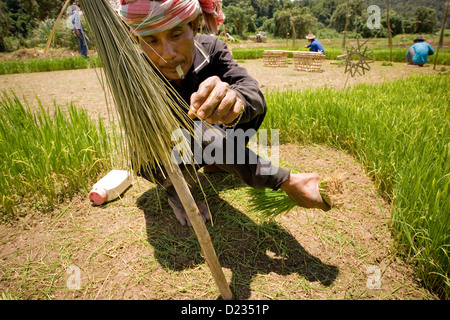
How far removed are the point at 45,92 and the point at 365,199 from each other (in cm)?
612

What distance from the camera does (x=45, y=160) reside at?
1587mm

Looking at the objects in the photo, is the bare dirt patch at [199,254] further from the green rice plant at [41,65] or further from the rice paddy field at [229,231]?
the green rice plant at [41,65]

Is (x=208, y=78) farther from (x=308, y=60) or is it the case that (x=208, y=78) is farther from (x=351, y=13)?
(x=351, y=13)

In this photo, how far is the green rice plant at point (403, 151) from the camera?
1.06 metres

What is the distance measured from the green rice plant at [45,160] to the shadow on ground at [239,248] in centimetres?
56

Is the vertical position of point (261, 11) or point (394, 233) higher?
point (261, 11)

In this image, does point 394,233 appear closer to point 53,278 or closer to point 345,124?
point 345,124

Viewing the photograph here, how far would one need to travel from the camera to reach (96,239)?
1342 mm

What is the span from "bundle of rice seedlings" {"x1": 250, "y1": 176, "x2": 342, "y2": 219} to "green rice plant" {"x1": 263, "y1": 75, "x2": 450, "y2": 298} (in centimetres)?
33

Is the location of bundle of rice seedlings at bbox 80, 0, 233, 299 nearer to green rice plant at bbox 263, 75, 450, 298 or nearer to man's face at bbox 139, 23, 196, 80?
man's face at bbox 139, 23, 196, 80

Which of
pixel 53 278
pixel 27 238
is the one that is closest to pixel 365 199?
pixel 53 278

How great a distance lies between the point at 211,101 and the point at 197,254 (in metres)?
0.85

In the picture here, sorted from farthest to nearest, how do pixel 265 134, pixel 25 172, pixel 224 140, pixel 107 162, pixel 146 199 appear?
1. pixel 265 134
2. pixel 107 162
3. pixel 146 199
4. pixel 25 172
5. pixel 224 140

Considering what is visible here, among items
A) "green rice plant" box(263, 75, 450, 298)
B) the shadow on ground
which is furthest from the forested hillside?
the shadow on ground
